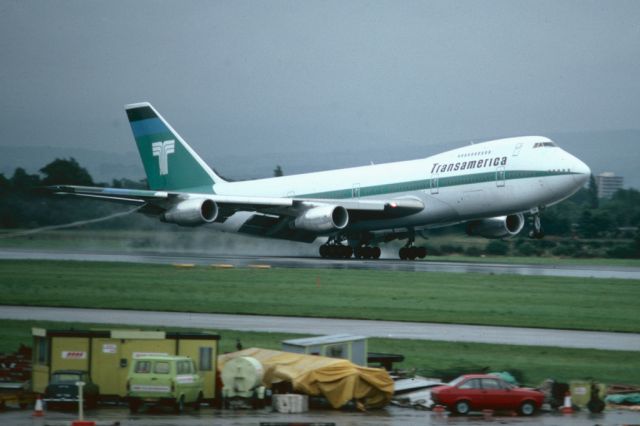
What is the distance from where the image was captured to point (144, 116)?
7806 cm

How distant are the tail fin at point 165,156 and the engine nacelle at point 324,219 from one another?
13567 millimetres

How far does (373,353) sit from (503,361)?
3.46 metres

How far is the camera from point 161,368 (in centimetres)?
2311

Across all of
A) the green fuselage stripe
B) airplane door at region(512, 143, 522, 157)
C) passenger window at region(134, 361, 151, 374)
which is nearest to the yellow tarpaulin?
passenger window at region(134, 361, 151, 374)

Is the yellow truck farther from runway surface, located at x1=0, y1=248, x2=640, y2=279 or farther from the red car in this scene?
runway surface, located at x1=0, y1=248, x2=640, y2=279

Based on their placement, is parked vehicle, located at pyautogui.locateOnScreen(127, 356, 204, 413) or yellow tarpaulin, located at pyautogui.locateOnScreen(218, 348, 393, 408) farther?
yellow tarpaulin, located at pyautogui.locateOnScreen(218, 348, 393, 408)

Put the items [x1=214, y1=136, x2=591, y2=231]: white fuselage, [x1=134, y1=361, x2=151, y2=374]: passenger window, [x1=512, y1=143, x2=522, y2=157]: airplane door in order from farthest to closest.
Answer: [x1=512, y1=143, x2=522, y2=157]: airplane door → [x1=214, y1=136, x2=591, y2=231]: white fuselage → [x1=134, y1=361, x2=151, y2=374]: passenger window

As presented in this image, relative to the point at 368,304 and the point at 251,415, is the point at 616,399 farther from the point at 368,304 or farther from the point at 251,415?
the point at 368,304

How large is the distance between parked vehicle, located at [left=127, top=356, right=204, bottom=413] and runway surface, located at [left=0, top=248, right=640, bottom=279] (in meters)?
32.8

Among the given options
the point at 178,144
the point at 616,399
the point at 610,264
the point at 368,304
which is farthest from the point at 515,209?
the point at 616,399

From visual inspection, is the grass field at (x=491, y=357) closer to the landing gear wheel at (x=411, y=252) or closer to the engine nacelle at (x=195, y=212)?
the engine nacelle at (x=195, y=212)

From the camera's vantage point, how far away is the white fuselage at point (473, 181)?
59.3 meters

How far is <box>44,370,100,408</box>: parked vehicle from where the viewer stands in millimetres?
23344

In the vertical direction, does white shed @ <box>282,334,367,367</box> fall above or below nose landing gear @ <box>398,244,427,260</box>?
below
